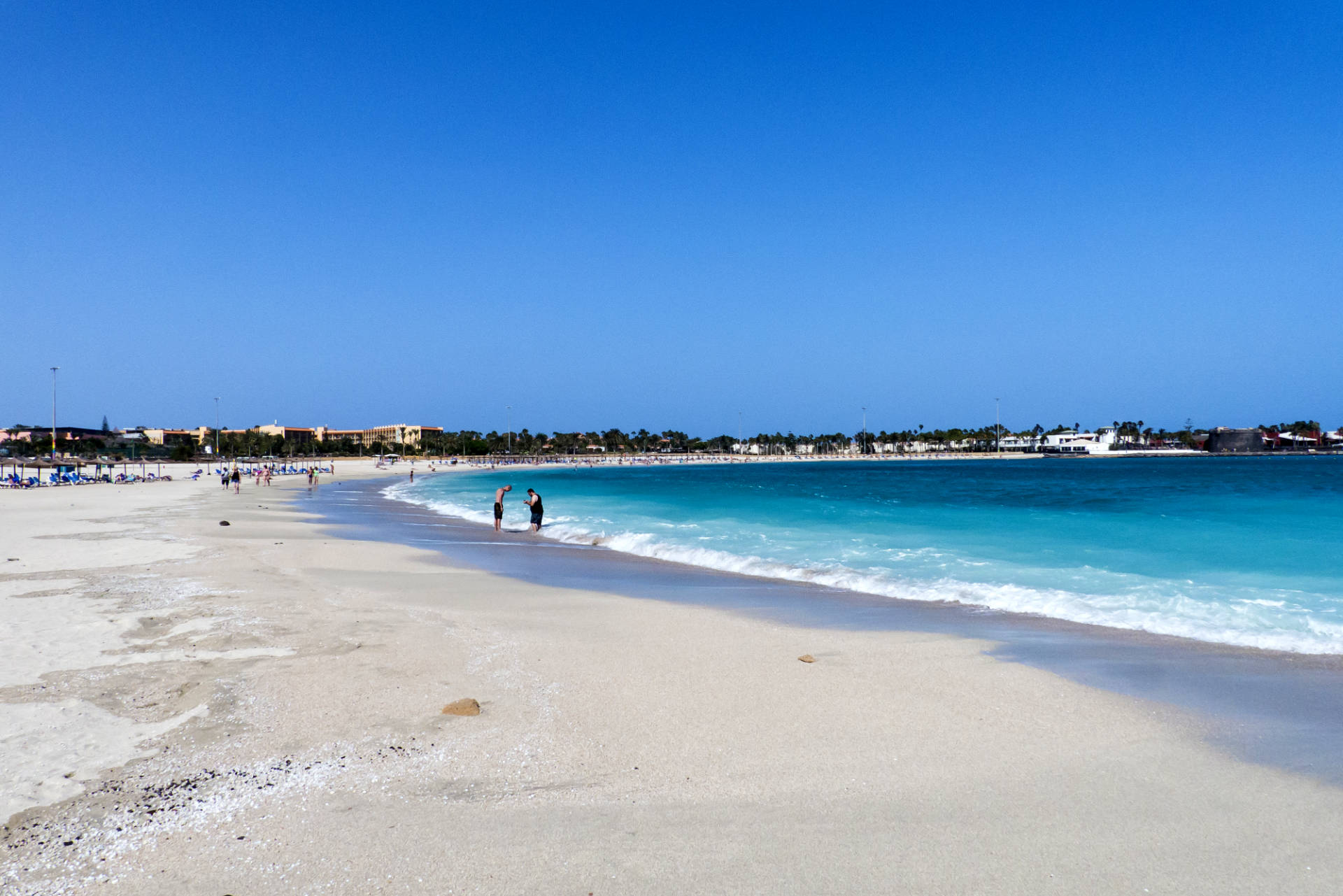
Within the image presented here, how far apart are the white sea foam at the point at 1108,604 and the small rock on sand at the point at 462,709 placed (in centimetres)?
725

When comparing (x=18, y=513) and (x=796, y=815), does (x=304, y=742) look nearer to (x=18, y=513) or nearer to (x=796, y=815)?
(x=796, y=815)

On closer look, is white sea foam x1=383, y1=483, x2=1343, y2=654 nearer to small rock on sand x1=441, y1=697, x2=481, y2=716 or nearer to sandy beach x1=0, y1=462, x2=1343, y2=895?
sandy beach x1=0, y1=462, x2=1343, y2=895

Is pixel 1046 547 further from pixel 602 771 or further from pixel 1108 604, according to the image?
pixel 602 771

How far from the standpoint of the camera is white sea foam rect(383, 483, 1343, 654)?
8344mm

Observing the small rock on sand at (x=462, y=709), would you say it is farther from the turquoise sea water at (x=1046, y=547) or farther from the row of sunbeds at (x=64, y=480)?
the row of sunbeds at (x=64, y=480)

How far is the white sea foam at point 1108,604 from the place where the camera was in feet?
27.4

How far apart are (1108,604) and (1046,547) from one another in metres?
8.14

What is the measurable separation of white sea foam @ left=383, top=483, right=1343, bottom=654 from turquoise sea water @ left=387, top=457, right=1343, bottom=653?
37 millimetres

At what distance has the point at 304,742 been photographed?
15.9 feet

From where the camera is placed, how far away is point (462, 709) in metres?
5.50

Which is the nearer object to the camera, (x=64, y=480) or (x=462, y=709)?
(x=462, y=709)

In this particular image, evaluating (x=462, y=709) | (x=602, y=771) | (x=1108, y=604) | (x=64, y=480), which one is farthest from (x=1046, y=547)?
(x=64, y=480)

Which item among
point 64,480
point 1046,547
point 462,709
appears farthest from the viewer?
point 64,480

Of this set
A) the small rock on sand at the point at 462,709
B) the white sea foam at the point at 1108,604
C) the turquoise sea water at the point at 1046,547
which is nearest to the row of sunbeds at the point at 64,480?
the turquoise sea water at the point at 1046,547
